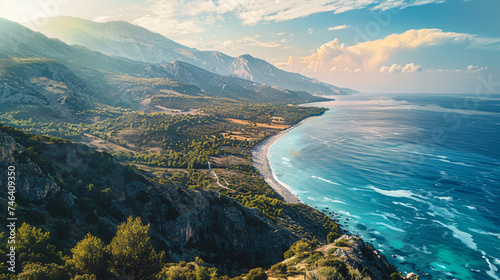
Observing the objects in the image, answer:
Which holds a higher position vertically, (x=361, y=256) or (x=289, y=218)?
(x=361, y=256)

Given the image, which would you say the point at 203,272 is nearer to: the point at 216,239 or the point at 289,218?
the point at 216,239

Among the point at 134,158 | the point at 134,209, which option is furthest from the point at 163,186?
the point at 134,158

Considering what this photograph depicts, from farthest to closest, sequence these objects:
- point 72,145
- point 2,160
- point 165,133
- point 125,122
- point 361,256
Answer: point 125,122, point 165,133, point 72,145, point 361,256, point 2,160

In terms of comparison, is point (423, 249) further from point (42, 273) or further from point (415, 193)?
point (42, 273)

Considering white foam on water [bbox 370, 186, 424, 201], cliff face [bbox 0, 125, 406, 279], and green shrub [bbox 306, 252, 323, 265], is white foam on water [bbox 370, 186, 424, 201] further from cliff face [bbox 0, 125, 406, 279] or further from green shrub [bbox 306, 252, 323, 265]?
green shrub [bbox 306, 252, 323, 265]

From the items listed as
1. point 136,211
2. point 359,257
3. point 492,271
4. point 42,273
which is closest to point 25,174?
point 136,211

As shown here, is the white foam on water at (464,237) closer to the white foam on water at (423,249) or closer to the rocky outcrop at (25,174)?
the white foam on water at (423,249)

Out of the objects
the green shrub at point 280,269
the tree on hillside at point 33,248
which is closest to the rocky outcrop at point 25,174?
the tree on hillside at point 33,248
